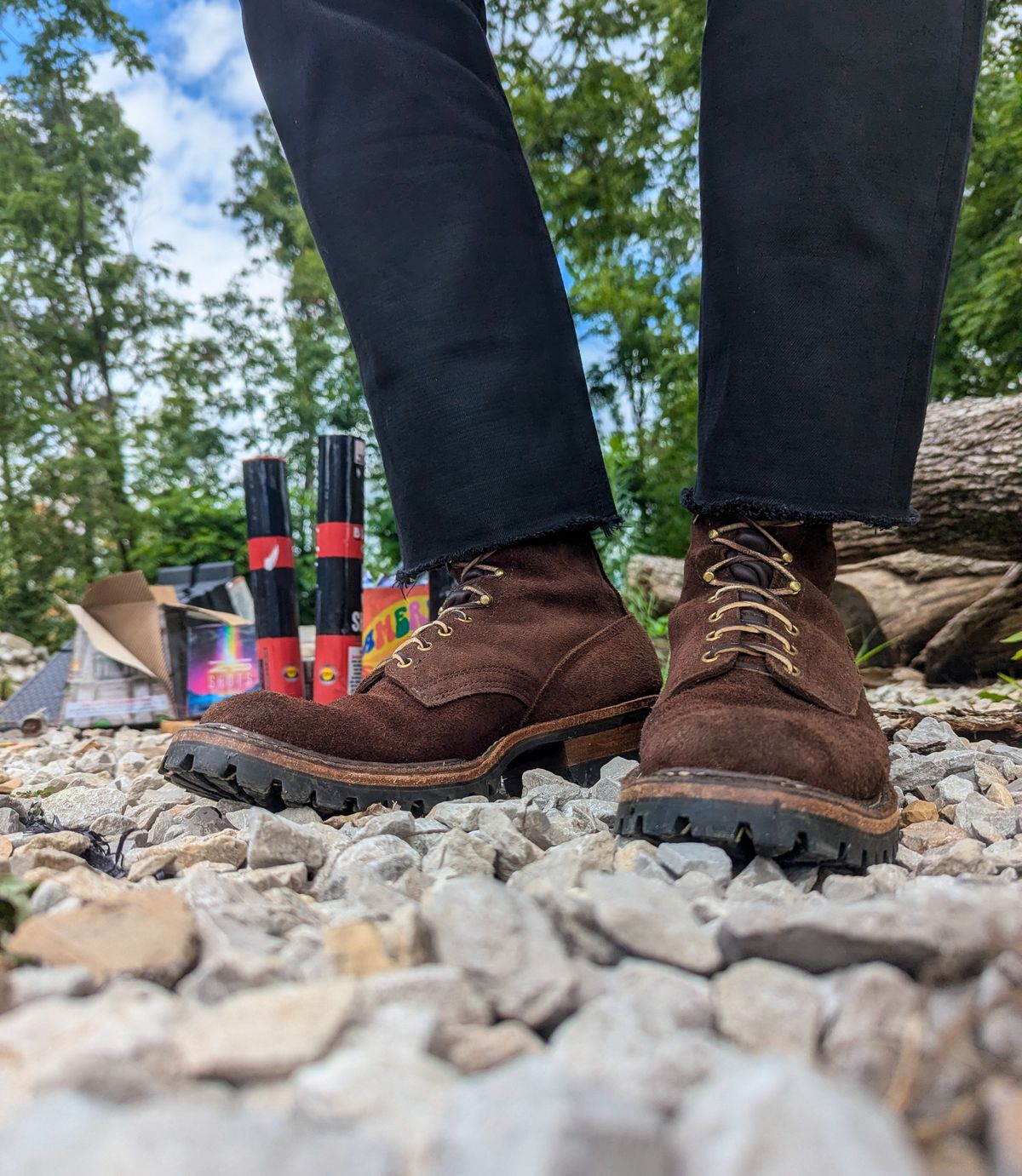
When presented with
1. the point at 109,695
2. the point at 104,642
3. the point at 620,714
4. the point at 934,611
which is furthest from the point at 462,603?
the point at 934,611

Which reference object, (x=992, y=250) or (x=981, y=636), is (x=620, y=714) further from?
(x=992, y=250)

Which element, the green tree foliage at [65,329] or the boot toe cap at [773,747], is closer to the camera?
the boot toe cap at [773,747]

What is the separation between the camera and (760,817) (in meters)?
0.79

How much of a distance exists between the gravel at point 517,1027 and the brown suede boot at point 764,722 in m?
0.05

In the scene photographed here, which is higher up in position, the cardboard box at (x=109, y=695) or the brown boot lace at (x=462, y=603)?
the brown boot lace at (x=462, y=603)

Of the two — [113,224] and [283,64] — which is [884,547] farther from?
[113,224]

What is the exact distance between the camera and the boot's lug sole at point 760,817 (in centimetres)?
79

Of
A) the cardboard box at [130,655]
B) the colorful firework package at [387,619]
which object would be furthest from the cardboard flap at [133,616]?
the colorful firework package at [387,619]

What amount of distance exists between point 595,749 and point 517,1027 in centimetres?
80

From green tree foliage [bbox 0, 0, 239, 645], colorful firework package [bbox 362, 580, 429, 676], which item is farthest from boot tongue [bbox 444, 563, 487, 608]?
green tree foliage [bbox 0, 0, 239, 645]

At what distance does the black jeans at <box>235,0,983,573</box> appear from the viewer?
3.13 feet

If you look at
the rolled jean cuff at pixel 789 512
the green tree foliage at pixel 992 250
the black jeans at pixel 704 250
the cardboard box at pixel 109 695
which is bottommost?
the cardboard box at pixel 109 695

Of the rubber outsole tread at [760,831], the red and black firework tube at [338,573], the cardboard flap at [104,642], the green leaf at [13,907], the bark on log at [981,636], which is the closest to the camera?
the green leaf at [13,907]

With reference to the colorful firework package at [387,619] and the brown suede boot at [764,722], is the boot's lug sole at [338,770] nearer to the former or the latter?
the brown suede boot at [764,722]
